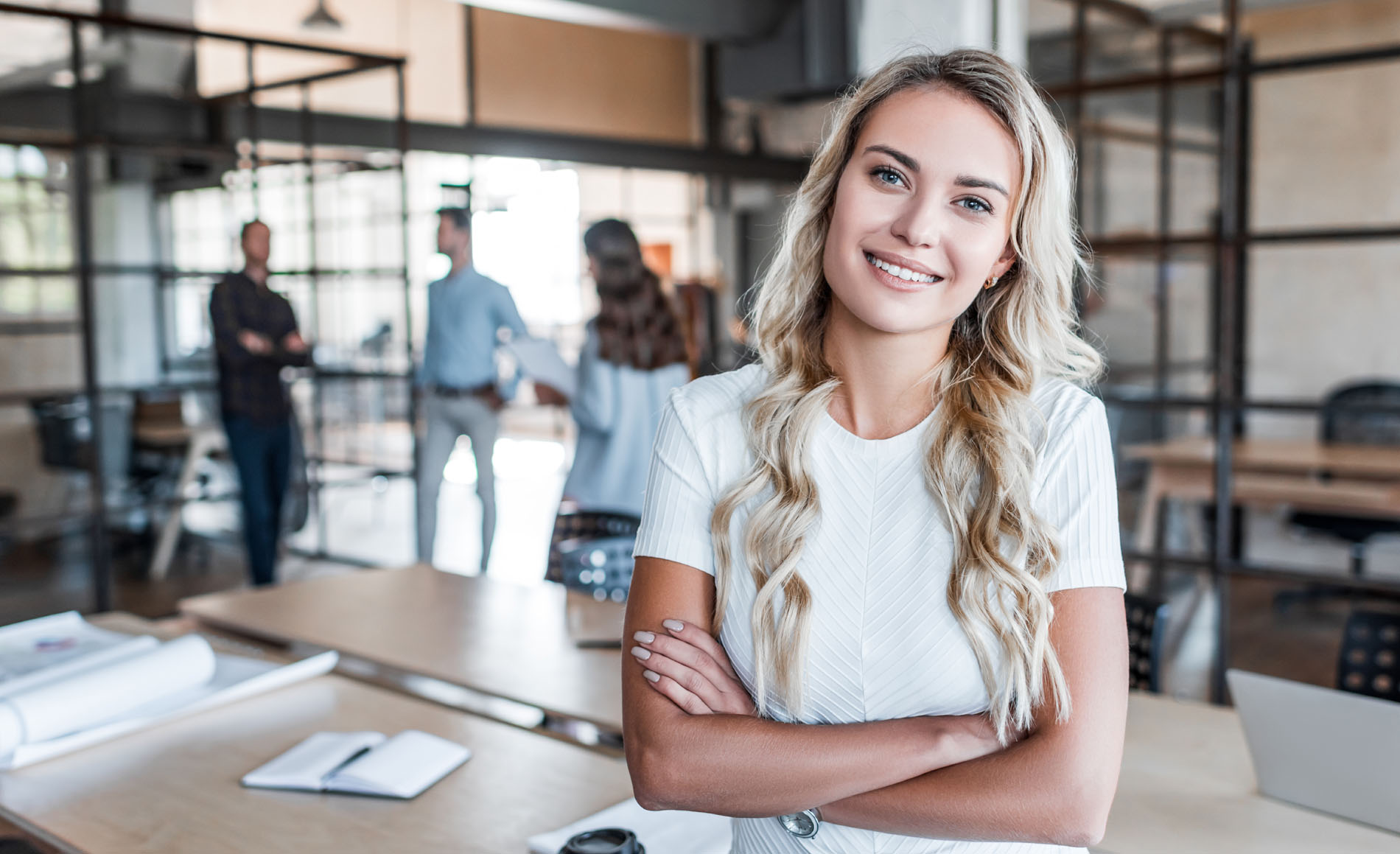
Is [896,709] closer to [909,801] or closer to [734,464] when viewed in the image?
[909,801]

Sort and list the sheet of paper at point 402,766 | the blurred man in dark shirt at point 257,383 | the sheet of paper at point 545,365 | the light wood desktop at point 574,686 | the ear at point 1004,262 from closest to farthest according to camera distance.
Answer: the ear at point 1004,262
the light wood desktop at point 574,686
the sheet of paper at point 402,766
the sheet of paper at point 545,365
the blurred man in dark shirt at point 257,383

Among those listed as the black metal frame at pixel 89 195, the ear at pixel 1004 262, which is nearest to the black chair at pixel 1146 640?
the ear at pixel 1004 262

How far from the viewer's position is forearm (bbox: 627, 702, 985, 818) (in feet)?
3.97

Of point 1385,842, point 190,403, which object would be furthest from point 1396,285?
point 190,403

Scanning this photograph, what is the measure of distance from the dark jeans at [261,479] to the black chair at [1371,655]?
14.9ft

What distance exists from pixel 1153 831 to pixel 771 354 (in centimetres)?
82

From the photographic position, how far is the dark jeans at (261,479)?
5371 mm

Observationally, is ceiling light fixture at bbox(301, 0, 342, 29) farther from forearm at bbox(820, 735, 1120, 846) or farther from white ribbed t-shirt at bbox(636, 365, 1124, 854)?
forearm at bbox(820, 735, 1120, 846)

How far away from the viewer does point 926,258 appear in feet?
4.13

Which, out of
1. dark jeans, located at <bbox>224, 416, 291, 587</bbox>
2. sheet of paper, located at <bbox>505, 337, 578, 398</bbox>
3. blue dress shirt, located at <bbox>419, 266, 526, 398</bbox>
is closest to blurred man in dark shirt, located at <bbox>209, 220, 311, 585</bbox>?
dark jeans, located at <bbox>224, 416, 291, 587</bbox>

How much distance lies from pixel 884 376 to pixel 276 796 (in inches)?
42.9

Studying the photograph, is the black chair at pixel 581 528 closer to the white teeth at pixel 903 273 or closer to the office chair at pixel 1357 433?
the white teeth at pixel 903 273

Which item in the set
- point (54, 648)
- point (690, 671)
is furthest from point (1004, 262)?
point (54, 648)

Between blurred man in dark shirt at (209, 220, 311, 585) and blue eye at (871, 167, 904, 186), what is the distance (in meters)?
4.55
